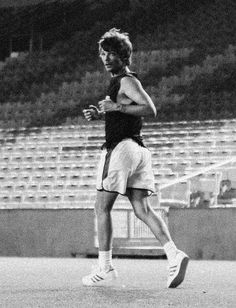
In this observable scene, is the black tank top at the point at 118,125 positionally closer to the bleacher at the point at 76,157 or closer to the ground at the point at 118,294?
the ground at the point at 118,294

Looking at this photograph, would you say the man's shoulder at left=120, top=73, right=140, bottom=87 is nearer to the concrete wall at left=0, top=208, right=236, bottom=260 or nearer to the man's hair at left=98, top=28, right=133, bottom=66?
the man's hair at left=98, top=28, right=133, bottom=66

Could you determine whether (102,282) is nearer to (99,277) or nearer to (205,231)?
(99,277)

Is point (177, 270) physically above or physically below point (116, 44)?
below

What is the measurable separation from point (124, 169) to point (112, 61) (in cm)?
57

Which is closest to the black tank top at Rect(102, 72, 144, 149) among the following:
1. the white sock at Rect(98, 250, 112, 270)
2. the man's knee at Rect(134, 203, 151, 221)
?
the man's knee at Rect(134, 203, 151, 221)

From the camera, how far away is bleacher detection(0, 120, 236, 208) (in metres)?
14.4

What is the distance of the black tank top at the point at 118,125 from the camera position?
4582 millimetres

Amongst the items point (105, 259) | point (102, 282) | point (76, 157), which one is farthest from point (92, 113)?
point (76, 157)

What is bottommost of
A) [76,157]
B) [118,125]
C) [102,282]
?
[76,157]

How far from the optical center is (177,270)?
4.44 m

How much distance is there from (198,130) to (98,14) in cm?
895

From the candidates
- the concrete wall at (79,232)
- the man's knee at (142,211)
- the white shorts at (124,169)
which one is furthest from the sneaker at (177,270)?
the concrete wall at (79,232)

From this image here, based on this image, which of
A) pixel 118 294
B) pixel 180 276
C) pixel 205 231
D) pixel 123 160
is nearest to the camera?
pixel 118 294

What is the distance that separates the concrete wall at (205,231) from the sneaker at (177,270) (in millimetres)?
6258
